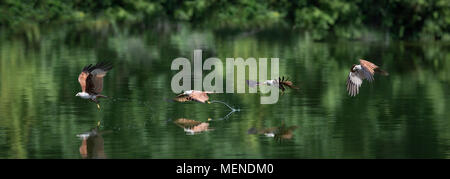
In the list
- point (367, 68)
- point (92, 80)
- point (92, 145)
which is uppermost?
point (367, 68)

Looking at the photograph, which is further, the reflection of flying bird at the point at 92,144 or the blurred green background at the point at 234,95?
the blurred green background at the point at 234,95

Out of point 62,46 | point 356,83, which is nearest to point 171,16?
point 62,46

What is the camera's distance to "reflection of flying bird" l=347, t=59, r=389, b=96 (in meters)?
17.9

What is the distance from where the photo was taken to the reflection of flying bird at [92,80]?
56.0ft

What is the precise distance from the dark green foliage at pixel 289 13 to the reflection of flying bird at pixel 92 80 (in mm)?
25889

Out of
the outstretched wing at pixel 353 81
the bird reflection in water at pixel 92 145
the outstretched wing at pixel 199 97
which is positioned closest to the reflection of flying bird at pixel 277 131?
the outstretched wing at pixel 199 97

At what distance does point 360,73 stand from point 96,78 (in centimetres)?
443

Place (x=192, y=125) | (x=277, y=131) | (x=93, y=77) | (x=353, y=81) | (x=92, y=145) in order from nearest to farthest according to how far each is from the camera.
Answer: (x=92, y=145) < (x=93, y=77) < (x=277, y=131) < (x=192, y=125) < (x=353, y=81)

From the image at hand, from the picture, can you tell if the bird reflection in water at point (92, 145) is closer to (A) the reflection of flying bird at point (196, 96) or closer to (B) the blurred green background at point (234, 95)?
(B) the blurred green background at point (234, 95)

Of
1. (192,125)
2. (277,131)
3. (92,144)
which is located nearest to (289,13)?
(192,125)

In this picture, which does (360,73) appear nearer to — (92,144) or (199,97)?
(199,97)

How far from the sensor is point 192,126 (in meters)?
18.0
